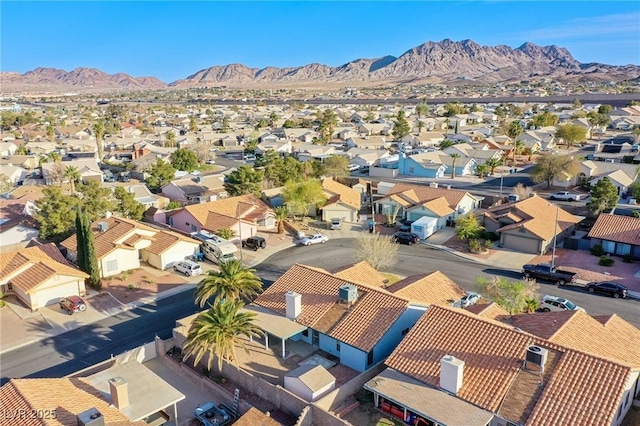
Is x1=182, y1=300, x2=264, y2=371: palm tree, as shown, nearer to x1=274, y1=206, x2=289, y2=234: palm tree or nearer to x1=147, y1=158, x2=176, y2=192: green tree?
x1=274, y1=206, x2=289, y2=234: palm tree

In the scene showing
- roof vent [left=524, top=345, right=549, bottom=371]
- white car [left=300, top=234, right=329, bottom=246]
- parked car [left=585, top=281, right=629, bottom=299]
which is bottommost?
parked car [left=585, top=281, right=629, bottom=299]

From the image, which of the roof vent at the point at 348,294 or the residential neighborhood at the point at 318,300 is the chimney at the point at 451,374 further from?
the roof vent at the point at 348,294

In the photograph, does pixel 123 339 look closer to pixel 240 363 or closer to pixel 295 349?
pixel 240 363

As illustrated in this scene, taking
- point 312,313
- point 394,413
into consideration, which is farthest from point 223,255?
point 394,413

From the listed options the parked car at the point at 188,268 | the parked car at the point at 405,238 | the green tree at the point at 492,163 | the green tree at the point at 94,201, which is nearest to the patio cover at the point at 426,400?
the parked car at the point at 188,268

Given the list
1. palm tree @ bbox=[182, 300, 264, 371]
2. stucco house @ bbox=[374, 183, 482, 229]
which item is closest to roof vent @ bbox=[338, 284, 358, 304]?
palm tree @ bbox=[182, 300, 264, 371]
